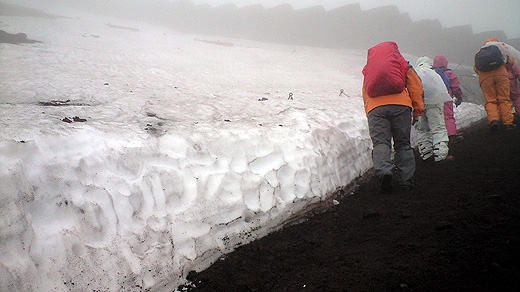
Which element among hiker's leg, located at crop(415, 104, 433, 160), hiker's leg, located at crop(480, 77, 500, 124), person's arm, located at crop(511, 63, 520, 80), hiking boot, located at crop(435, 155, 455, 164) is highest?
person's arm, located at crop(511, 63, 520, 80)

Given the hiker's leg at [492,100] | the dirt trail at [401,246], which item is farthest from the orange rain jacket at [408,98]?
the hiker's leg at [492,100]

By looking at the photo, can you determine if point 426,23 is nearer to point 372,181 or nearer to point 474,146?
point 474,146

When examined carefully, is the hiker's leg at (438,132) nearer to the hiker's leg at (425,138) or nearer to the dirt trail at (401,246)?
the hiker's leg at (425,138)

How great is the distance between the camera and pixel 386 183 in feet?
9.23

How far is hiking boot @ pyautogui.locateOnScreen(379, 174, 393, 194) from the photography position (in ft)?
9.12

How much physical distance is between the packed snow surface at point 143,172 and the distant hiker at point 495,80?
3218 mm

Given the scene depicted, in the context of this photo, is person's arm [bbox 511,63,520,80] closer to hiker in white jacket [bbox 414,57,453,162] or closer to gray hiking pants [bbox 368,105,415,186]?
hiker in white jacket [bbox 414,57,453,162]


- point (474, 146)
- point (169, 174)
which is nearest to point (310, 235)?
point (169, 174)

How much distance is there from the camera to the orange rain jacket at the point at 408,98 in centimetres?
298

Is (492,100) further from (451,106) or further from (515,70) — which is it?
(451,106)

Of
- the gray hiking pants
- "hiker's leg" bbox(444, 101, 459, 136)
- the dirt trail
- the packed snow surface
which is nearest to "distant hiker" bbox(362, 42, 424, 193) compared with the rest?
the gray hiking pants

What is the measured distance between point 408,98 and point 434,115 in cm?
128

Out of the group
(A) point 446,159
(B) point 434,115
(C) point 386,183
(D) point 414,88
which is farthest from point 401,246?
(B) point 434,115

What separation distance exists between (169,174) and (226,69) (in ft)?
19.5
